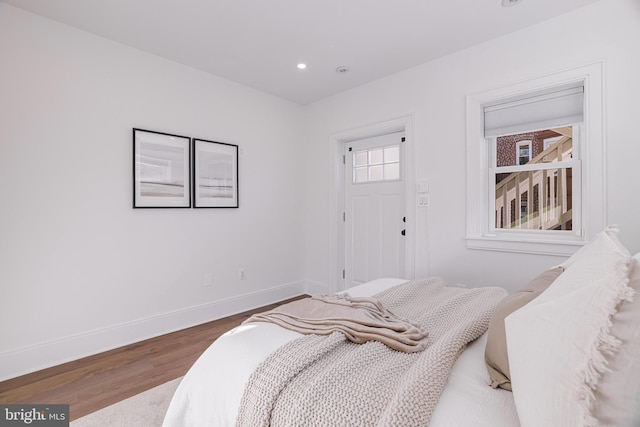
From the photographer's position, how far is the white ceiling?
7.04ft

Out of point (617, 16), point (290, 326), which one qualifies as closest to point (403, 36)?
point (617, 16)

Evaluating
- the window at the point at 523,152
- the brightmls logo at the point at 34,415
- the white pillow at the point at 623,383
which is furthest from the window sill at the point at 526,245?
the brightmls logo at the point at 34,415

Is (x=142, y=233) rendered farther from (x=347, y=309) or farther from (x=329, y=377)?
(x=329, y=377)

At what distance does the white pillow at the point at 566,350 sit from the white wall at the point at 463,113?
74.4 inches

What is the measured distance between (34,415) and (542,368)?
231 cm

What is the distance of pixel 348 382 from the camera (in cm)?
93

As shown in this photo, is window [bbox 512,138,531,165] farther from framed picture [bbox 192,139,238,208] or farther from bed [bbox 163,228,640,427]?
framed picture [bbox 192,139,238,208]

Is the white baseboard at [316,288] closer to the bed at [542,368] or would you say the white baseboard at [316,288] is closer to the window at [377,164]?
the window at [377,164]

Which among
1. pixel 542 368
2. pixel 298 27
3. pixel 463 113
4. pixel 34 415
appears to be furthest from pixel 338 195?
pixel 542 368

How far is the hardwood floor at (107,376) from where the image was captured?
189 centimetres

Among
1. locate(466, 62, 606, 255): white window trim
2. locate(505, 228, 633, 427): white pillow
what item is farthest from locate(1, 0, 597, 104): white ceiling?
locate(505, 228, 633, 427): white pillow

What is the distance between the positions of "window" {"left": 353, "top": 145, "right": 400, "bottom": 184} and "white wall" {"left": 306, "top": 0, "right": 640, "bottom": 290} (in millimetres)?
342

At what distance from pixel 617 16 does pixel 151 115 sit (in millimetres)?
3658

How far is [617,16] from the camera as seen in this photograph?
6.82 feet
